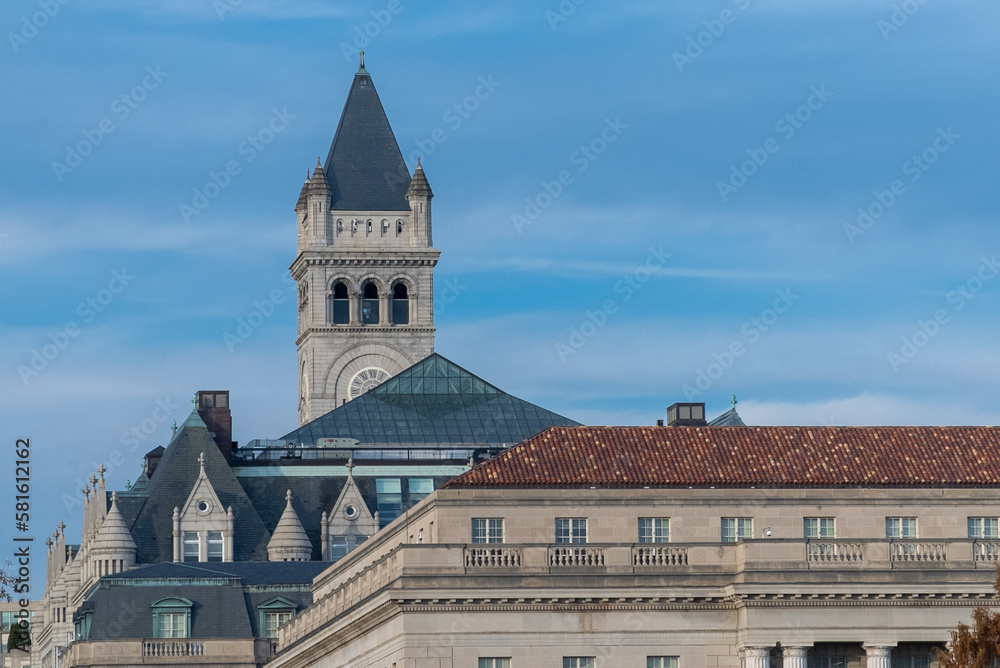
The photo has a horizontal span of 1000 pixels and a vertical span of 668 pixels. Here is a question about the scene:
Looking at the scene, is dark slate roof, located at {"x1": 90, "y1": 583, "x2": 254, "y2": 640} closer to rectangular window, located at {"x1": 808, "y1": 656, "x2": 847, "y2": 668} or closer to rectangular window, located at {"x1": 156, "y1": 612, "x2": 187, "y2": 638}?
rectangular window, located at {"x1": 156, "y1": 612, "x2": 187, "y2": 638}

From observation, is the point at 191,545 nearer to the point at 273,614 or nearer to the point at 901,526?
the point at 273,614

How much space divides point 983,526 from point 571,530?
14.4m

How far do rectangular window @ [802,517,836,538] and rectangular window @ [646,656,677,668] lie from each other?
8.00 metres

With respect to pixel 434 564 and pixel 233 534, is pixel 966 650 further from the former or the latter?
pixel 233 534

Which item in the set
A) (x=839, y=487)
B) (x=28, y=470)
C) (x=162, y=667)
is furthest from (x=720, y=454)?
(x=28, y=470)

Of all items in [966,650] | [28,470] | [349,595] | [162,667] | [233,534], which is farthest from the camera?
[233,534]

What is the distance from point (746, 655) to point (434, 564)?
10.5 metres

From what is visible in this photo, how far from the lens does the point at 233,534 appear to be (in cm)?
19362

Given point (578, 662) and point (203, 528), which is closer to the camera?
point (578, 662)

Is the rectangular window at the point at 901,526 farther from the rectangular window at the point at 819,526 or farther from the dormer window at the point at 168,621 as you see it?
the dormer window at the point at 168,621

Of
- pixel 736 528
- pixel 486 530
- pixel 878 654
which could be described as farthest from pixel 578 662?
pixel 878 654

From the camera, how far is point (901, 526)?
351ft

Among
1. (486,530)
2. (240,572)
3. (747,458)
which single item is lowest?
(486,530)

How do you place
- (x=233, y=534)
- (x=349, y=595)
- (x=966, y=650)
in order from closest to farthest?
(x=966, y=650) < (x=349, y=595) < (x=233, y=534)
